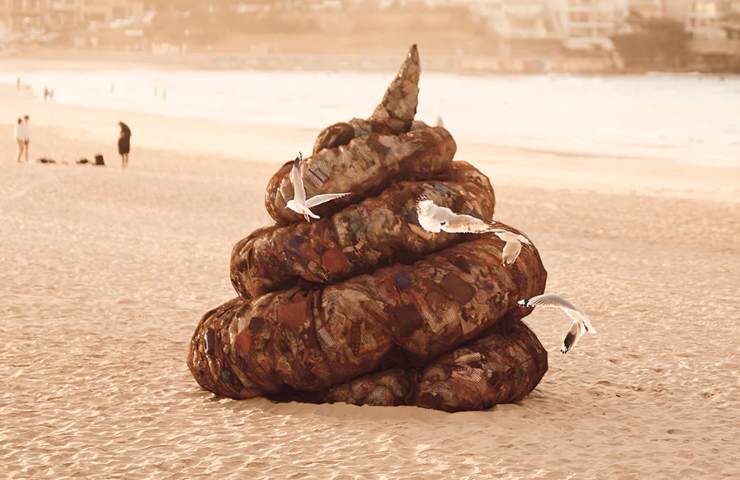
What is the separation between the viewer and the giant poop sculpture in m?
8.76

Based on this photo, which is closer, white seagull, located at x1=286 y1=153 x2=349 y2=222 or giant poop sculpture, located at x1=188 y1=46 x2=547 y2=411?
white seagull, located at x1=286 y1=153 x2=349 y2=222

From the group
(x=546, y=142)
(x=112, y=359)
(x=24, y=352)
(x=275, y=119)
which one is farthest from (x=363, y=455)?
(x=275, y=119)

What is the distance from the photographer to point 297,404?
9109 mm

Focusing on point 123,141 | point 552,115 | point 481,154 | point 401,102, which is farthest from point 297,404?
point 552,115

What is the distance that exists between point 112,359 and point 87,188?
15.5 metres

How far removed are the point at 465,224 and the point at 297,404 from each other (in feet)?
7.82

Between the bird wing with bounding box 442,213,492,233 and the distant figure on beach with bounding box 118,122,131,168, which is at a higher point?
the bird wing with bounding box 442,213,492,233

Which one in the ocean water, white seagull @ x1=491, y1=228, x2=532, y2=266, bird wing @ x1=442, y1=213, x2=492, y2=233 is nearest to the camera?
bird wing @ x1=442, y1=213, x2=492, y2=233

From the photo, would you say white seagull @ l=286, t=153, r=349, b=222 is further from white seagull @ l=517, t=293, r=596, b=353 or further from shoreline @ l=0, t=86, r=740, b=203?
shoreline @ l=0, t=86, r=740, b=203

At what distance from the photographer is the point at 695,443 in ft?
27.3

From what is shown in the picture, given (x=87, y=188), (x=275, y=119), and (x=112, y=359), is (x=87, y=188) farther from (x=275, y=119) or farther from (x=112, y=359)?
(x=275, y=119)

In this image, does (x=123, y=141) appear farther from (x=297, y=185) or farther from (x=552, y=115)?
(x=552, y=115)

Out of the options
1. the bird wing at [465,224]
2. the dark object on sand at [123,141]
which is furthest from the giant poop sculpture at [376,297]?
the dark object on sand at [123,141]

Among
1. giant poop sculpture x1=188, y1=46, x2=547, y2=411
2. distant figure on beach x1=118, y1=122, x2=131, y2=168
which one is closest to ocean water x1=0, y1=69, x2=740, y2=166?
distant figure on beach x1=118, y1=122, x2=131, y2=168
